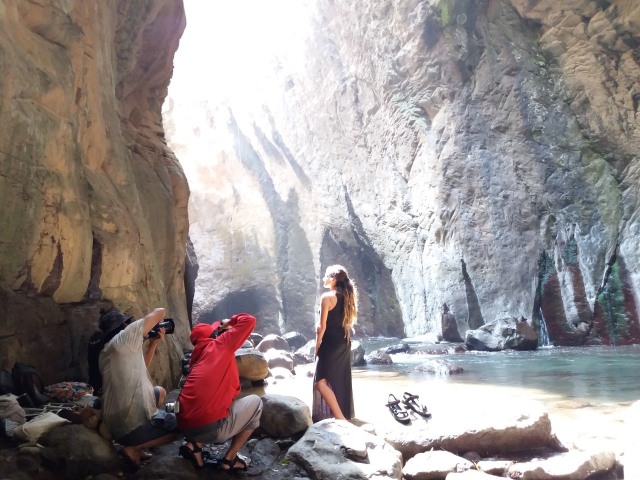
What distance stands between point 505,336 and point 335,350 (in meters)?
13.3

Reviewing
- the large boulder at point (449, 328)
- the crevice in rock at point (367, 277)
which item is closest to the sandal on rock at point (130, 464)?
the large boulder at point (449, 328)

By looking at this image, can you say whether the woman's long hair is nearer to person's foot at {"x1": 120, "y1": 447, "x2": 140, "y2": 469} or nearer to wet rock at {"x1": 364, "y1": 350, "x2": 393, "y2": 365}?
person's foot at {"x1": 120, "y1": 447, "x2": 140, "y2": 469}

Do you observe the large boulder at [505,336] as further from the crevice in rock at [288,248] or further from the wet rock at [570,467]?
the crevice in rock at [288,248]

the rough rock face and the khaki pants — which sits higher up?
the rough rock face

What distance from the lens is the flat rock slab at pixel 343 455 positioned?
3.81m

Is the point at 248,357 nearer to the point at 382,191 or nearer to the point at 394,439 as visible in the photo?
the point at 394,439

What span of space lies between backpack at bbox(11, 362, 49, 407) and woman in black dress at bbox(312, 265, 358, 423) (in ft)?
8.53

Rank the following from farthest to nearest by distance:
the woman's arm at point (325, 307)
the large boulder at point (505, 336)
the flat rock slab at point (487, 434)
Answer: the large boulder at point (505, 336)
the woman's arm at point (325, 307)
the flat rock slab at point (487, 434)

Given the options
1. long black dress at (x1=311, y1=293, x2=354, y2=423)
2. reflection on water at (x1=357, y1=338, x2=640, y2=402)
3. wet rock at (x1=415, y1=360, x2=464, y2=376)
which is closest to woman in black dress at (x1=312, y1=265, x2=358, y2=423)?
long black dress at (x1=311, y1=293, x2=354, y2=423)

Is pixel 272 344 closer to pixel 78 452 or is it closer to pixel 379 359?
pixel 379 359

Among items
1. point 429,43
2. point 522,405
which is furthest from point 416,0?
point 522,405

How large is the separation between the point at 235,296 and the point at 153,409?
34708 mm

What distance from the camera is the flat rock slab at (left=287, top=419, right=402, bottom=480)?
381 centimetres

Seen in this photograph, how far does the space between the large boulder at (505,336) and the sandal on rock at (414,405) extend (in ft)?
40.3
